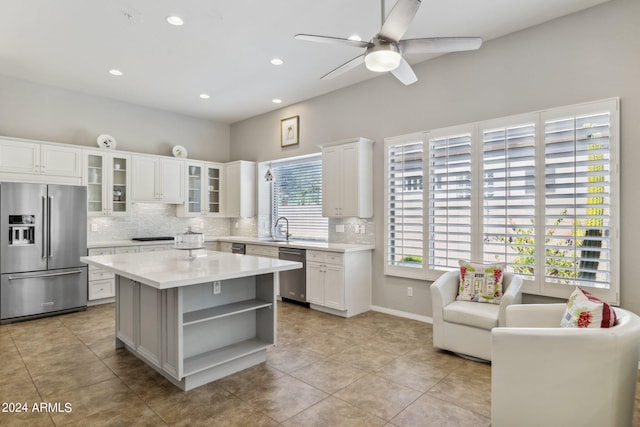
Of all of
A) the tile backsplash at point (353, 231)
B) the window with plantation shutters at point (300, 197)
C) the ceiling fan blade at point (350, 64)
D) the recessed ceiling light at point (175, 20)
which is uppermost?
the recessed ceiling light at point (175, 20)

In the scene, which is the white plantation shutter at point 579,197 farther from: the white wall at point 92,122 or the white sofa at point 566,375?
the white wall at point 92,122

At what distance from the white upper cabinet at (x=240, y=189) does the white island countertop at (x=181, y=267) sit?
3005 mm

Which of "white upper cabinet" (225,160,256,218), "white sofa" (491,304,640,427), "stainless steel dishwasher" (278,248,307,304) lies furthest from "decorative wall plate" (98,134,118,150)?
"white sofa" (491,304,640,427)

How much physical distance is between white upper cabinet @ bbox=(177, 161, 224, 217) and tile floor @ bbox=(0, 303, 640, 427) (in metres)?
2.88

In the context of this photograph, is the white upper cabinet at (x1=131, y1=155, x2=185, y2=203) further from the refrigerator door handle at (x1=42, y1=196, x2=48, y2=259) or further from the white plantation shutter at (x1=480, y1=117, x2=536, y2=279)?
the white plantation shutter at (x1=480, y1=117, x2=536, y2=279)

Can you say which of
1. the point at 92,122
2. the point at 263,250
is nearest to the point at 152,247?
the point at 263,250

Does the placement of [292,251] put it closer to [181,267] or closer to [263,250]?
[263,250]

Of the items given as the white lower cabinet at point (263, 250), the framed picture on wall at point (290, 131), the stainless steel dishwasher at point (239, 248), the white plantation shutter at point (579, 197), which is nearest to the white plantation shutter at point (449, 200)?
the white plantation shutter at point (579, 197)

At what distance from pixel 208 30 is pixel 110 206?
Result: 3.27 meters

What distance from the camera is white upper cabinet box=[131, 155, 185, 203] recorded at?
581 cm

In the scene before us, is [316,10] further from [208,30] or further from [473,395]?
[473,395]

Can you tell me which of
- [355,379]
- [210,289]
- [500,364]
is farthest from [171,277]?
[500,364]

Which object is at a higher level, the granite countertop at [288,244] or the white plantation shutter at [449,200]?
the white plantation shutter at [449,200]

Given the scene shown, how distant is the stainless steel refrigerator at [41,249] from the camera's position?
443 cm
